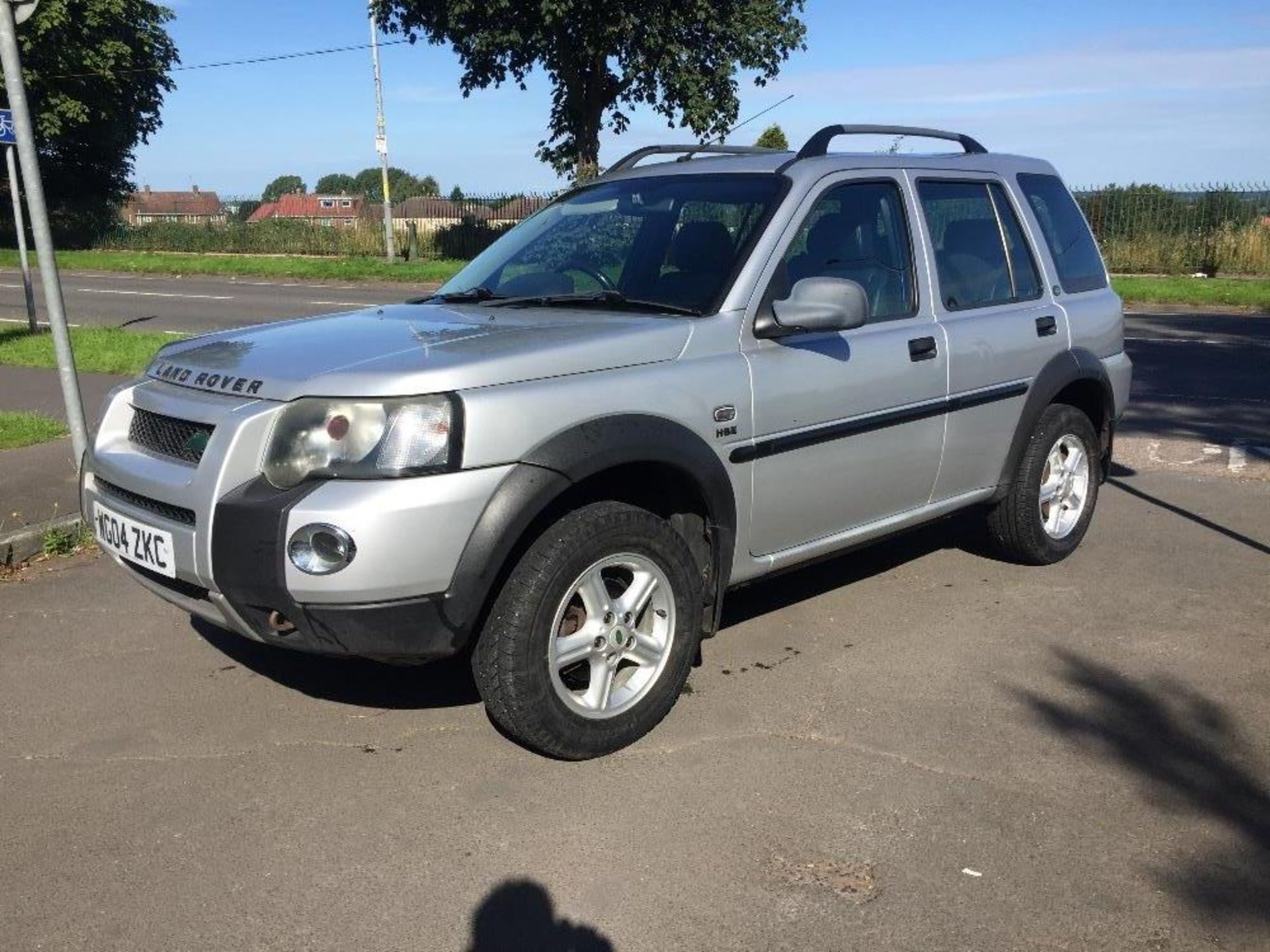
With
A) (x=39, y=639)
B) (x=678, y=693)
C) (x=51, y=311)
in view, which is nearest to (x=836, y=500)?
(x=678, y=693)

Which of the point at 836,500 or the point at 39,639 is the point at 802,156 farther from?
the point at 39,639

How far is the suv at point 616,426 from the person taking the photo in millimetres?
3324

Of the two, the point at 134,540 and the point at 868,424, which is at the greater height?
the point at 868,424

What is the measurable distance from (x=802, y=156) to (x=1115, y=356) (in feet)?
7.52

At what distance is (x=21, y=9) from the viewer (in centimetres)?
582

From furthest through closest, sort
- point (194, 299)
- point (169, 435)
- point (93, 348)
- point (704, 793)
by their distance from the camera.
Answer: point (194, 299)
point (93, 348)
point (169, 435)
point (704, 793)

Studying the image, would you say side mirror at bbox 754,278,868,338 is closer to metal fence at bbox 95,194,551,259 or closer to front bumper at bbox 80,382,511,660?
front bumper at bbox 80,382,511,660

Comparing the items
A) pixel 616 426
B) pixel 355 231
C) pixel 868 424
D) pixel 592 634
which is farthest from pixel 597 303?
pixel 355 231

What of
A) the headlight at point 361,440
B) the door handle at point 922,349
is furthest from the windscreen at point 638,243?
the headlight at point 361,440

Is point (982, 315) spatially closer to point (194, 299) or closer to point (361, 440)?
point (361, 440)

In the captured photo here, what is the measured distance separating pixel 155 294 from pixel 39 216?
63.1 ft

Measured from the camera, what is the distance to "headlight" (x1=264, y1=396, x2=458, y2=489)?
10.8 feet

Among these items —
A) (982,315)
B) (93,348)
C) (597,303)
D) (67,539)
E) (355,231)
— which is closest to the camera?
(597,303)

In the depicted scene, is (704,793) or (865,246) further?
(865,246)
